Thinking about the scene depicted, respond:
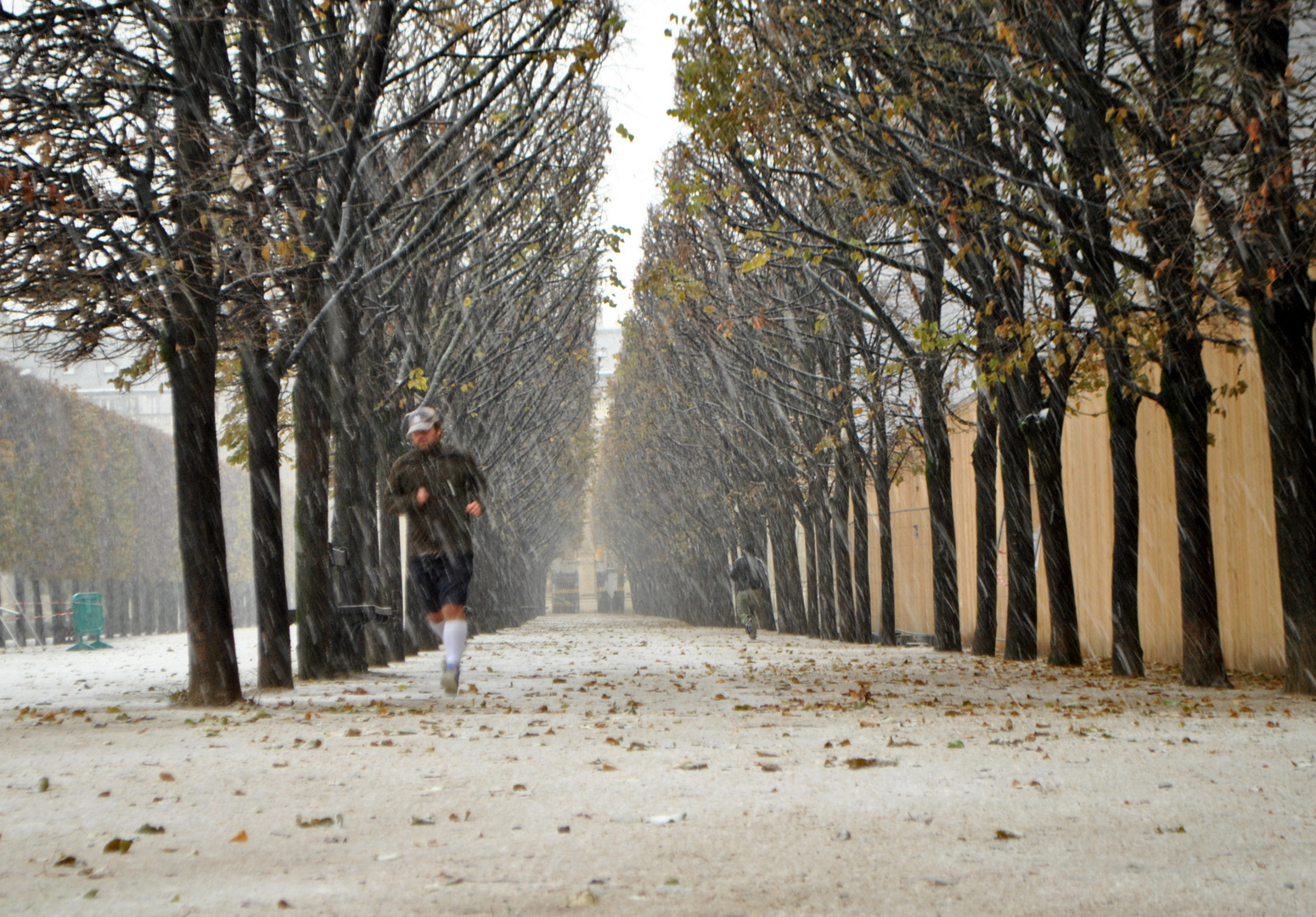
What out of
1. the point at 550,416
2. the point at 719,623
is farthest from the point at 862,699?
the point at 719,623

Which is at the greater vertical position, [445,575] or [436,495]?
[436,495]

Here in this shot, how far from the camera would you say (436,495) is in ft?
31.3

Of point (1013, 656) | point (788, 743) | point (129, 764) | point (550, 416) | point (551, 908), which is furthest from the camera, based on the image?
point (550, 416)

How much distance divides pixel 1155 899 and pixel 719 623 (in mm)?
38098

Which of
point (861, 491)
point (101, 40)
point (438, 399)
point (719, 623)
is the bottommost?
point (719, 623)

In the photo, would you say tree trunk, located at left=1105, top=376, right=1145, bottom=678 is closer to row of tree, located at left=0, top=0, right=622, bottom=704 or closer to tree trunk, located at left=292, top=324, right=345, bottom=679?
row of tree, located at left=0, top=0, right=622, bottom=704

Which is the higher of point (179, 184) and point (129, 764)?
point (179, 184)

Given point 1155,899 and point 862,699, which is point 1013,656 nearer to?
point 862,699

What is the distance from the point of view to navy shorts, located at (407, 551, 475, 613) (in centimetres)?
945

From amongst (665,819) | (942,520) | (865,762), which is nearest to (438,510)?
(865,762)

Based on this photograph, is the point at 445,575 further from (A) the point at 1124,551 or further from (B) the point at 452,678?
(A) the point at 1124,551

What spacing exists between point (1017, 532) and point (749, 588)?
11250 millimetres

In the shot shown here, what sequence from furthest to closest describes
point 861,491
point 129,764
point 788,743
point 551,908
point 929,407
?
point 861,491 < point 929,407 < point 788,743 < point 129,764 < point 551,908

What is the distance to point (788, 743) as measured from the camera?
718 cm
